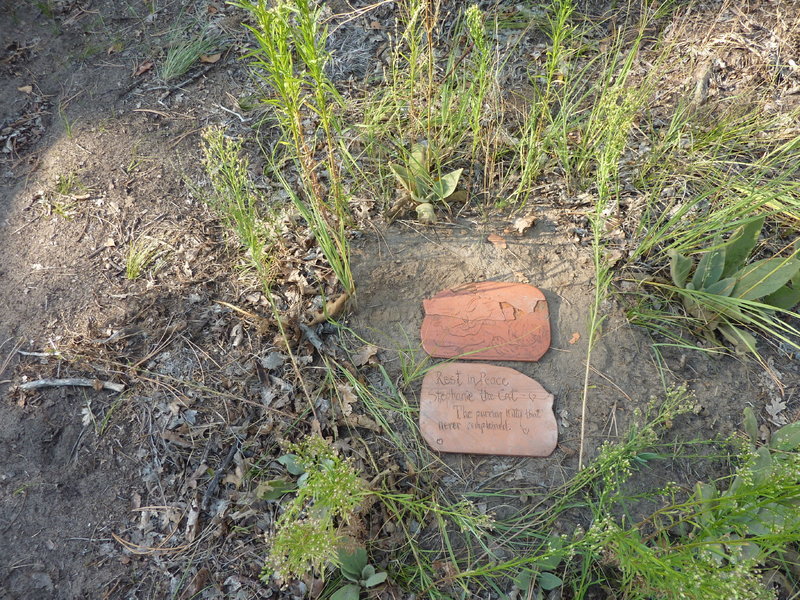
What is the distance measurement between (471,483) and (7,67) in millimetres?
3282

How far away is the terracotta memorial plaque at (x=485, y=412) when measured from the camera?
193cm

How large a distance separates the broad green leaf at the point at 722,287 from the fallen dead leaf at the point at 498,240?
0.79 metres

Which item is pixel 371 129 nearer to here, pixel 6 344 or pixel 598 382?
pixel 598 382

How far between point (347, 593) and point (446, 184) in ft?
5.27

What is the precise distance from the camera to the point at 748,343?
2.01 m

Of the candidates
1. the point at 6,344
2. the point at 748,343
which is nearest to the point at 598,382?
the point at 748,343

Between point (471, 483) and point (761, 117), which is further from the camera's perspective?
point (761, 117)

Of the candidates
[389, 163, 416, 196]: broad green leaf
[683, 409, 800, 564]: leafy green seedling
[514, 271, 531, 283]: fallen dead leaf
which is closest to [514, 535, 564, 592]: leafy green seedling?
[683, 409, 800, 564]: leafy green seedling

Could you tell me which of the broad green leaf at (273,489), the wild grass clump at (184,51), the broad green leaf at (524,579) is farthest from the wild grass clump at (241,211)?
the broad green leaf at (524,579)

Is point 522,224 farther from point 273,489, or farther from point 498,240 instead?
point 273,489

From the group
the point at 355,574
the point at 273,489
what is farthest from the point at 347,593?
the point at 273,489

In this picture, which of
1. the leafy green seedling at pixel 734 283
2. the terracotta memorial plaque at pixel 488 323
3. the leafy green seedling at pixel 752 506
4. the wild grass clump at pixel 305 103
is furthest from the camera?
the terracotta memorial plaque at pixel 488 323

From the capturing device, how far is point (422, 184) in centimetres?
241

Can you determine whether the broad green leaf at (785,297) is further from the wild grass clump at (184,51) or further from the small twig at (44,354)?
the wild grass clump at (184,51)
